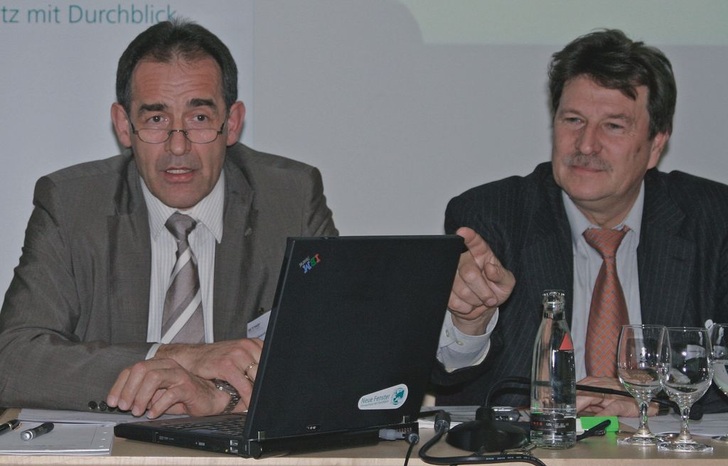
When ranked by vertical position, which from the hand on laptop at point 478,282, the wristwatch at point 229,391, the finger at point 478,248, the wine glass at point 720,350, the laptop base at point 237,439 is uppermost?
the finger at point 478,248

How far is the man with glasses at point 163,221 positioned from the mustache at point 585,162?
0.75 meters

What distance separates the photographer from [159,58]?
8.91 feet

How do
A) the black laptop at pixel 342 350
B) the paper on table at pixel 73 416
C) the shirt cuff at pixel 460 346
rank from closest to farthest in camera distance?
the black laptop at pixel 342 350, the paper on table at pixel 73 416, the shirt cuff at pixel 460 346

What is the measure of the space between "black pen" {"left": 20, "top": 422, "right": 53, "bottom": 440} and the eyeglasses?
112 centimetres

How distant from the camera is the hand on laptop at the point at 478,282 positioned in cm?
204

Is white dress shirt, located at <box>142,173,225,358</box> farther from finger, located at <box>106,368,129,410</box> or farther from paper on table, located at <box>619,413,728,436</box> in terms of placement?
paper on table, located at <box>619,413,728,436</box>

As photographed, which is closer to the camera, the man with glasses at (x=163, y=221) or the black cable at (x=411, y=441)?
the black cable at (x=411, y=441)

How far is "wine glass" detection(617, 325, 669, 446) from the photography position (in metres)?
1.79

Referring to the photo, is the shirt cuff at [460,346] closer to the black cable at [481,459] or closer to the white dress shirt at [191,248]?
the white dress shirt at [191,248]

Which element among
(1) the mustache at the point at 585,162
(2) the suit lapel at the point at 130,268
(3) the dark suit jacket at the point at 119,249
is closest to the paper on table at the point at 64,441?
(3) the dark suit jacket at the point at 119,249

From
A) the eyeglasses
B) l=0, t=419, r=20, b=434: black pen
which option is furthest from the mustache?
l=0, t=419, r=20, b=434: black pen

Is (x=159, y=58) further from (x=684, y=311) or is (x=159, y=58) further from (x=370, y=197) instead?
(x=684, y=311)

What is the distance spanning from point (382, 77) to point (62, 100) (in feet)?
3.50

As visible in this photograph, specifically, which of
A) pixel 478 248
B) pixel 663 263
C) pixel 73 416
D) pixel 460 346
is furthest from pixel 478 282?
pixel 663 263
